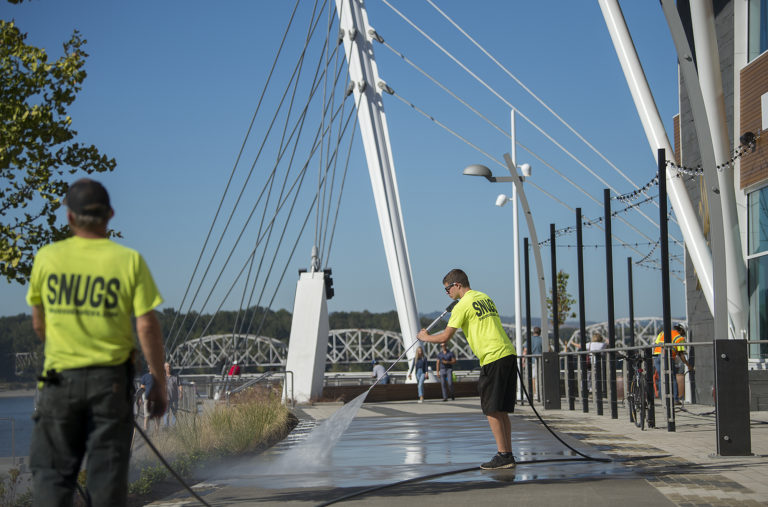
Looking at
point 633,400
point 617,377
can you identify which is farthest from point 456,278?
point 617,377

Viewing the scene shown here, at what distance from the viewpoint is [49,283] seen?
4641 millimetres

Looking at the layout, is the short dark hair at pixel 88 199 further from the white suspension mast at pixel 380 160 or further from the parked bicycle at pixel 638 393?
the white suspension mast at pixel 380 160

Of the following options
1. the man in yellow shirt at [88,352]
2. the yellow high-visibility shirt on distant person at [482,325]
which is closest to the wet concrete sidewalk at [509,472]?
the yellow high-visibility shirt on distant person at [482,325]

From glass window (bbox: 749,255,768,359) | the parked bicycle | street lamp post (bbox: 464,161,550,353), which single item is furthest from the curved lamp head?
the parked bicycle

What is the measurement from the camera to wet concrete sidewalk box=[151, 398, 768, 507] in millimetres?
7480

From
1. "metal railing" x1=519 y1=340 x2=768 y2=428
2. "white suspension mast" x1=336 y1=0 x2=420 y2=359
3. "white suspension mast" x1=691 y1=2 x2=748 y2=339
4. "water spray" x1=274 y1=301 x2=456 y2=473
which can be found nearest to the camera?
"water spray" x1=274 y1=301 x2=456 y2=473

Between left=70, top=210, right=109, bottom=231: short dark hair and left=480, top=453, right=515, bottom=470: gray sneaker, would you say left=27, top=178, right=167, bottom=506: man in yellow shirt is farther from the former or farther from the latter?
left=480, top=453, right=515, bottom=470: gray sneaker

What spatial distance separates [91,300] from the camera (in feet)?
15.0

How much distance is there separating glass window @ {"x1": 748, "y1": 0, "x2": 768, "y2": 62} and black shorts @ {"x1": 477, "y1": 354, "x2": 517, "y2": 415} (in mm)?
13799

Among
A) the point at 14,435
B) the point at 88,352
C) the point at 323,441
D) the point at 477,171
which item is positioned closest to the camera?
the point at 88,352

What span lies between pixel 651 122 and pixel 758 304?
5207 millimetres

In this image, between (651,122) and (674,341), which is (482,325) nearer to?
(651,122)

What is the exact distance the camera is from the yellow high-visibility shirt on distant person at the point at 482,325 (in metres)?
9.35

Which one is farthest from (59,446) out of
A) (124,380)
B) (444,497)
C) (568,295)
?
(568,295)
